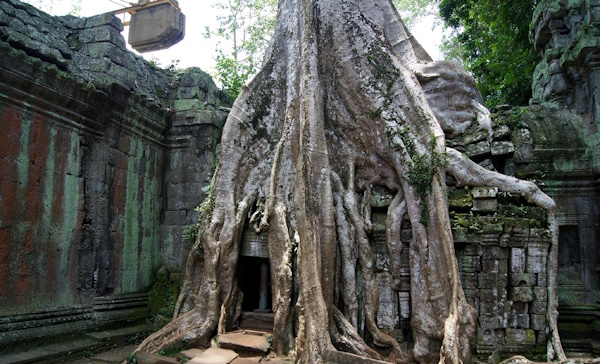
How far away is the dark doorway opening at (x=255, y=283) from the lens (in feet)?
18.2

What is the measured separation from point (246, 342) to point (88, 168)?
10.2 feet

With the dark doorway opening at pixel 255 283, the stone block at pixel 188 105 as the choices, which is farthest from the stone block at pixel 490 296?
the stone block at pixel 188 105

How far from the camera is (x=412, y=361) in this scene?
4.28 metres

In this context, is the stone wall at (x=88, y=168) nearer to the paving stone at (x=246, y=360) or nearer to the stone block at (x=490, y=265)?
the paving stone at (x=246, y=360)

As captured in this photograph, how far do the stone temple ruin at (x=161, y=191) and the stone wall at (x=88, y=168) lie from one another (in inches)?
0.7

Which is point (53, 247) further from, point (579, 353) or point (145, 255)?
point (579, 353)

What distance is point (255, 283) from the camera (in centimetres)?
589

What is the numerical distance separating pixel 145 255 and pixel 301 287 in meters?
3.38

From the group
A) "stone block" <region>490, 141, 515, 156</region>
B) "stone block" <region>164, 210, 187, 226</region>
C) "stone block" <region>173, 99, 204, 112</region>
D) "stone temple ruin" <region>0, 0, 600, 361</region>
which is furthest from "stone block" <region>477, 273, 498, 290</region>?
"stone block" <region>173, 99, 204, 112</region>

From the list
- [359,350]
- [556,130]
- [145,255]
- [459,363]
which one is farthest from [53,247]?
[556,130]

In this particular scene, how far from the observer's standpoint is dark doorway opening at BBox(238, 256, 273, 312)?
18.2 ft

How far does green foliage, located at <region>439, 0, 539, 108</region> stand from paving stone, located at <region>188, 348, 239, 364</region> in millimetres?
8102

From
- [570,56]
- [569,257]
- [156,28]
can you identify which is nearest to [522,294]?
[569,257]

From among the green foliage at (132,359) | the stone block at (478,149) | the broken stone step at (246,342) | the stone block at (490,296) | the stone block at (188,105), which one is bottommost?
the green foliage at (132,359)
